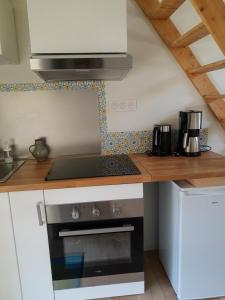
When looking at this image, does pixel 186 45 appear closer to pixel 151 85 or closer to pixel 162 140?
pixel 151 85

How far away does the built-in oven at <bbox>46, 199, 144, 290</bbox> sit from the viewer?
1.51 m

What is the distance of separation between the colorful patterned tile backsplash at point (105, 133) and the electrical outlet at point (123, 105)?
0.08 m

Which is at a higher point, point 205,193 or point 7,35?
point 7,35

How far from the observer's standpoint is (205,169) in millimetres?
1603

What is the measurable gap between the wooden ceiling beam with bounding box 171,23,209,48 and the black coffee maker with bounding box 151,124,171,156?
631 mm

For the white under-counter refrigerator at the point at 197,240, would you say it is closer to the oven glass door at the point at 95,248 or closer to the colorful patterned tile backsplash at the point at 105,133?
the oven glass door at the point at 95,248

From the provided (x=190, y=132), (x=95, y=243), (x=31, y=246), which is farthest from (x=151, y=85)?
(x=31, y=246)

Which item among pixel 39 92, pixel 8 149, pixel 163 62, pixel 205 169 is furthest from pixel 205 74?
pixel 8 149

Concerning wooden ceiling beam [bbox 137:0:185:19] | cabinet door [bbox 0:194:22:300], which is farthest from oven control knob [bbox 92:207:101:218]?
wooden ceiling beam [bbox 137:0:185:19]

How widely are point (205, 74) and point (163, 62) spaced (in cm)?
37

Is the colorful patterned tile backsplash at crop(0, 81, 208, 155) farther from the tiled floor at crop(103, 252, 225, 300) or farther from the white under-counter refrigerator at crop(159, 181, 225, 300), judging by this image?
the tiled floor at crop(103, 252, 225, 300)

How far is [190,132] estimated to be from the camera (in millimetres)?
1915

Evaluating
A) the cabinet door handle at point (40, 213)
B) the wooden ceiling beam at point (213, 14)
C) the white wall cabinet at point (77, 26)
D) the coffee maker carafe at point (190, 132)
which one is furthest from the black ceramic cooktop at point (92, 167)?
the wooden ceiling beam at point (213, 14)

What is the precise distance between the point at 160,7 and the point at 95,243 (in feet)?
5.42
